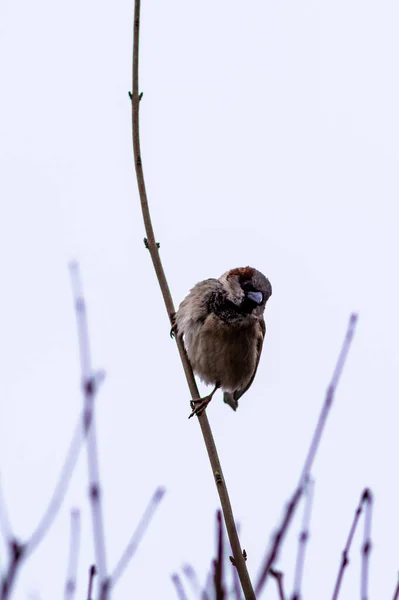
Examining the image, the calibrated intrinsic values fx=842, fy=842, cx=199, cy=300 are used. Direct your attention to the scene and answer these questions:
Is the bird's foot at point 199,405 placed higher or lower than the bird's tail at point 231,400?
lower

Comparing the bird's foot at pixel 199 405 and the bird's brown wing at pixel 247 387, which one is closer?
the bird's foot at pixel 199 405

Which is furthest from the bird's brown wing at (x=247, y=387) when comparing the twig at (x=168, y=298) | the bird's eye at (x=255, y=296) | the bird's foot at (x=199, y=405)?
the twig at (x=168, y=298)

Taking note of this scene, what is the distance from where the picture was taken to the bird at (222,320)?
16.7 feet

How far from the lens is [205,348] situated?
5141 millimetres

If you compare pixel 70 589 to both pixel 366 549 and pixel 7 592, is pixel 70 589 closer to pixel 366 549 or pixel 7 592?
pixel 7 592

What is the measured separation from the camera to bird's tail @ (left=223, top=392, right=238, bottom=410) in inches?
251

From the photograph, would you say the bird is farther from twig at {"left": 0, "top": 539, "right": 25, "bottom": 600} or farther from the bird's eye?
twig at {"left": 0, "top": 539, "right": 25, "bottom": 600}

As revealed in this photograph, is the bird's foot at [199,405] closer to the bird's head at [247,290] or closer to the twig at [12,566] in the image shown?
the bird's head at [247,290]

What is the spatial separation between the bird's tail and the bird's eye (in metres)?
1.49

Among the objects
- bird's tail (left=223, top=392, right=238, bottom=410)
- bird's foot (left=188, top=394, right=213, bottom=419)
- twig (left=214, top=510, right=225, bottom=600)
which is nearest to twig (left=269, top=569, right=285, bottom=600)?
twig (left=214, top=510, right=225, bottom=600)

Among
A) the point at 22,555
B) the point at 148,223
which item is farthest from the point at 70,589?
the point at 148,223

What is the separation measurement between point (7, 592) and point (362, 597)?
763mm

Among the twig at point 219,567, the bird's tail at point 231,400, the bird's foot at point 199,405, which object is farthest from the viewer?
the bird's tail at point 231,400

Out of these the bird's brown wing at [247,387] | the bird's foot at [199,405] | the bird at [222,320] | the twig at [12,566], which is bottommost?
the twig at [12,566]
